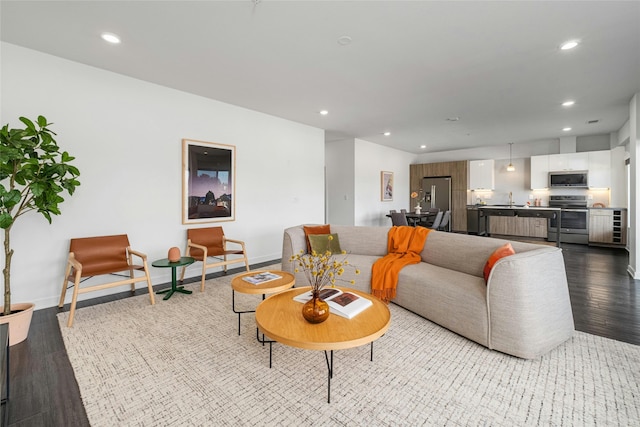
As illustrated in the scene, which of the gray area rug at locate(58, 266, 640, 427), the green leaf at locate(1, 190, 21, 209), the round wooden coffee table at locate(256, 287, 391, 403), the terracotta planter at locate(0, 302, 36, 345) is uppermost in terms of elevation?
the green leaf at locate(1, 190, 21, 209)

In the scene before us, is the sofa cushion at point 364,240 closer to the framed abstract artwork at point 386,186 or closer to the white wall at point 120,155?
the white wall at point 120,155

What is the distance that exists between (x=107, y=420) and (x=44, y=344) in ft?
4.74

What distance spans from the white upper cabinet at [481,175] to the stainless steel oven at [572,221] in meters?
1.70

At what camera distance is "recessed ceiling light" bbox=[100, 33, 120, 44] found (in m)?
2.81

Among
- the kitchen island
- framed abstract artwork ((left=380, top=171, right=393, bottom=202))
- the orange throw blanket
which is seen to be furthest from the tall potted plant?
the kitchen island

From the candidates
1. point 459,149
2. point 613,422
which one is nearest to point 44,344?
point 613,422

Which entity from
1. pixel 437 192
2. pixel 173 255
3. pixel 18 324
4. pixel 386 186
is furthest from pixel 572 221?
pixel 18 324

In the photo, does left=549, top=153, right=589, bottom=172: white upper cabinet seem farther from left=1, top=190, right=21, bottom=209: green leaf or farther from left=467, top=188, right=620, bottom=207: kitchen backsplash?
left=1, top=190, right=21, bottom=209: green leaf

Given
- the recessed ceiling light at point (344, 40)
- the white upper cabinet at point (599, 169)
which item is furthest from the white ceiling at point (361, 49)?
the white upper cabinet at point (599, 169)

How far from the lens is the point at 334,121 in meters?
5.87

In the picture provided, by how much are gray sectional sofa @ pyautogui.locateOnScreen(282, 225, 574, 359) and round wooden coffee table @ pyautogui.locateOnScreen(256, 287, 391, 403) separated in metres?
0.85

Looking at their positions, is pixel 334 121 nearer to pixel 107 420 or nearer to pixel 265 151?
pixel 265 151

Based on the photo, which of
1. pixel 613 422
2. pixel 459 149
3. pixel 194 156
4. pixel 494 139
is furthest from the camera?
pixel 459 149

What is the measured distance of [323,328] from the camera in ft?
6.18
